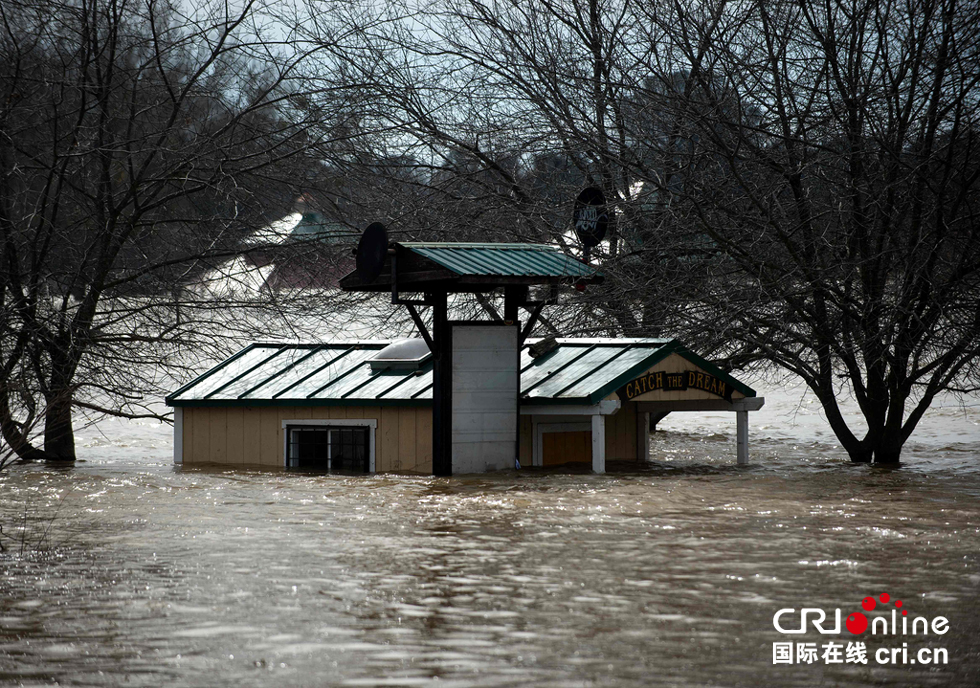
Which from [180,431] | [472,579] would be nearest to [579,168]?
[180,431]

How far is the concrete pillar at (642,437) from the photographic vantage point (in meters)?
17.0

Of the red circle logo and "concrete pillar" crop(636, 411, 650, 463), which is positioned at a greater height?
"concrete pillar" crop(636, 411, 650, 463)

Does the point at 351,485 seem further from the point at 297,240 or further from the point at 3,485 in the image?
the point at 297,240

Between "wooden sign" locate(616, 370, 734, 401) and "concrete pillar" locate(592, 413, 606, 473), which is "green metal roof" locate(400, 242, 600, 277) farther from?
"concrete pillar" locate(592, 413, 606, 473)

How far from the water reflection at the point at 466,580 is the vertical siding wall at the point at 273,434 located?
93.1 inches

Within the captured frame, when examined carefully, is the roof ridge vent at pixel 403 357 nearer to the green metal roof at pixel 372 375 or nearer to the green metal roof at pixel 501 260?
the green metal roof at pixel 372 375

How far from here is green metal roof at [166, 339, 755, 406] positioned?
14.9 m

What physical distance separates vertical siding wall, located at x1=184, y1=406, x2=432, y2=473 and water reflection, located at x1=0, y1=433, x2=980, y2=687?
2365 millimetres

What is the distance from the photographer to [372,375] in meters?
16.3

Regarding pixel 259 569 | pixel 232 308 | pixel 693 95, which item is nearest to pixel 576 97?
pixel 693 95

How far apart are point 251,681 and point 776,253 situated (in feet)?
42.3

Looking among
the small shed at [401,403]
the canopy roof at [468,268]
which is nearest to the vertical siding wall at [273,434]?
the small shed at [401,403]

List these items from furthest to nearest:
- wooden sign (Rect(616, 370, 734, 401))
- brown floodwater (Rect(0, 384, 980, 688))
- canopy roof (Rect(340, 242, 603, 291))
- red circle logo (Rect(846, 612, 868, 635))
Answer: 1. wooden sign (Rect(616, 370, 734, 401))
2. canopy roof (Rect(340, 242, 603, 291))
3. red circle logo (Rect(846, 612, 868, 635))
4. brown floodwater (Rect(0, 384, 980, 688))

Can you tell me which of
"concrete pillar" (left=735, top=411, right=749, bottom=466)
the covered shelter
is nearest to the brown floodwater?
the covered shelter
